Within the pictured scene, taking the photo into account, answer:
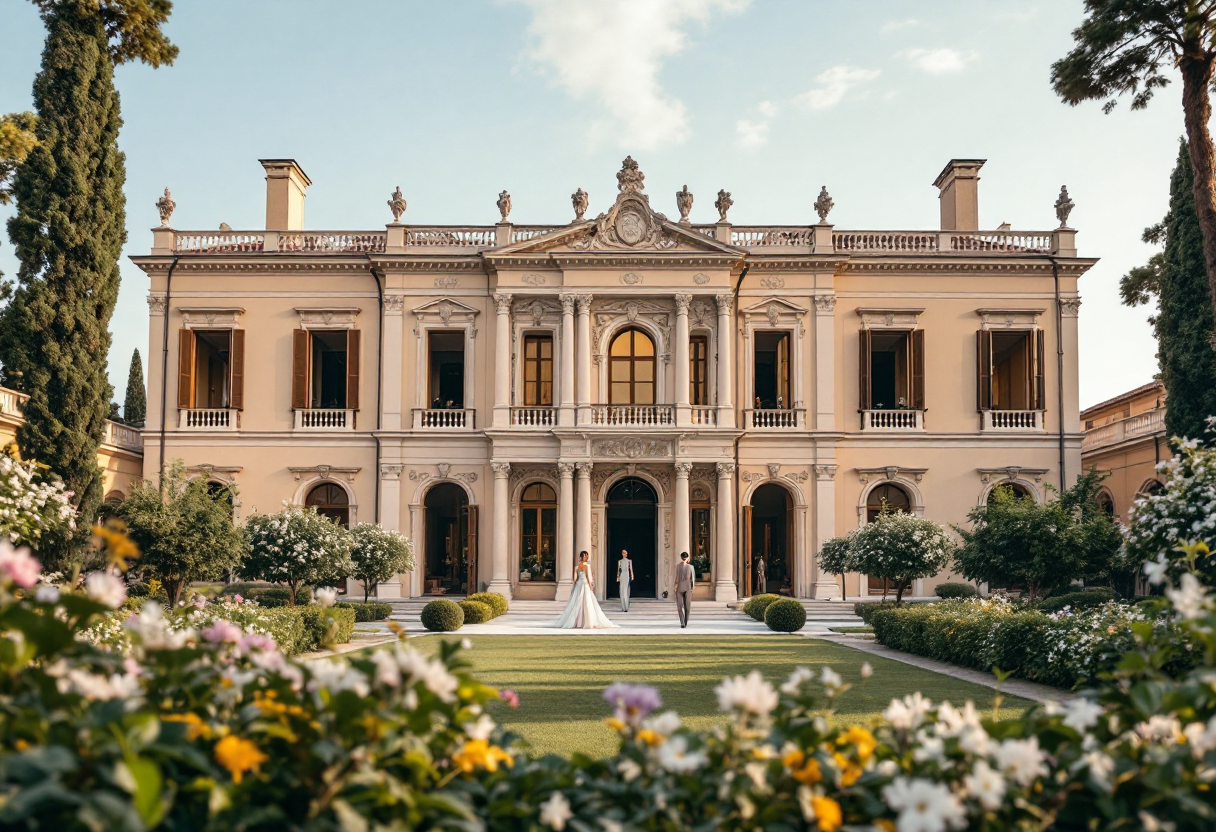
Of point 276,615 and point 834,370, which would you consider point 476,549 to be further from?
point 276,615

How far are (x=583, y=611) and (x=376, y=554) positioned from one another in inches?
203

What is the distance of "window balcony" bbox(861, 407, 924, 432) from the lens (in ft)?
99.2

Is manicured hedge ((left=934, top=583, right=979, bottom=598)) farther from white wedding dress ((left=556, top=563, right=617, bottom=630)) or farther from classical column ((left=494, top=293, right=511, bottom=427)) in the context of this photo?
classical column ((left=494, top=293, right=511, bottom=427))

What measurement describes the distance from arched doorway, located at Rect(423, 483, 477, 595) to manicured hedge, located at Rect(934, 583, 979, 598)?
13732 millimetres

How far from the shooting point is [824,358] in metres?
30.3

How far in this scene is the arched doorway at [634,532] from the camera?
3092 centimetres

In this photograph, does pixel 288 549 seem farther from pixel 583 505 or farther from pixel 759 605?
pixel 583 505

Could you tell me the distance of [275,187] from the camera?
32719 mm

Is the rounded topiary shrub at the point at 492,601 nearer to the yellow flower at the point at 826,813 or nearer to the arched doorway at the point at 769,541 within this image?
the arched doorway at the point at 769,541

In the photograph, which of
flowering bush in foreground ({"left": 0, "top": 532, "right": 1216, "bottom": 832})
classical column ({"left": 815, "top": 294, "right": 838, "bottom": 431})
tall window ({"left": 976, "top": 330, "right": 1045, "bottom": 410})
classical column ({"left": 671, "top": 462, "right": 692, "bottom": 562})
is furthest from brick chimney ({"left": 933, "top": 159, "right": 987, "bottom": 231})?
flowering bush in foreground ({"left": 0, "top": 532, "right": 1216, "bottom": 832})

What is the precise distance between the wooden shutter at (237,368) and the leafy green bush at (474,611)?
12.0 m

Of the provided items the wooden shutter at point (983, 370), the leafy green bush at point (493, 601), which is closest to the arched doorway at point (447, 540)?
the leafy green bush at point (493, 601)

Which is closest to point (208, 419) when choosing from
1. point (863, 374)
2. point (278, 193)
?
point (278, 193)

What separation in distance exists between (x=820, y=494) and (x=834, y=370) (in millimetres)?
3901
